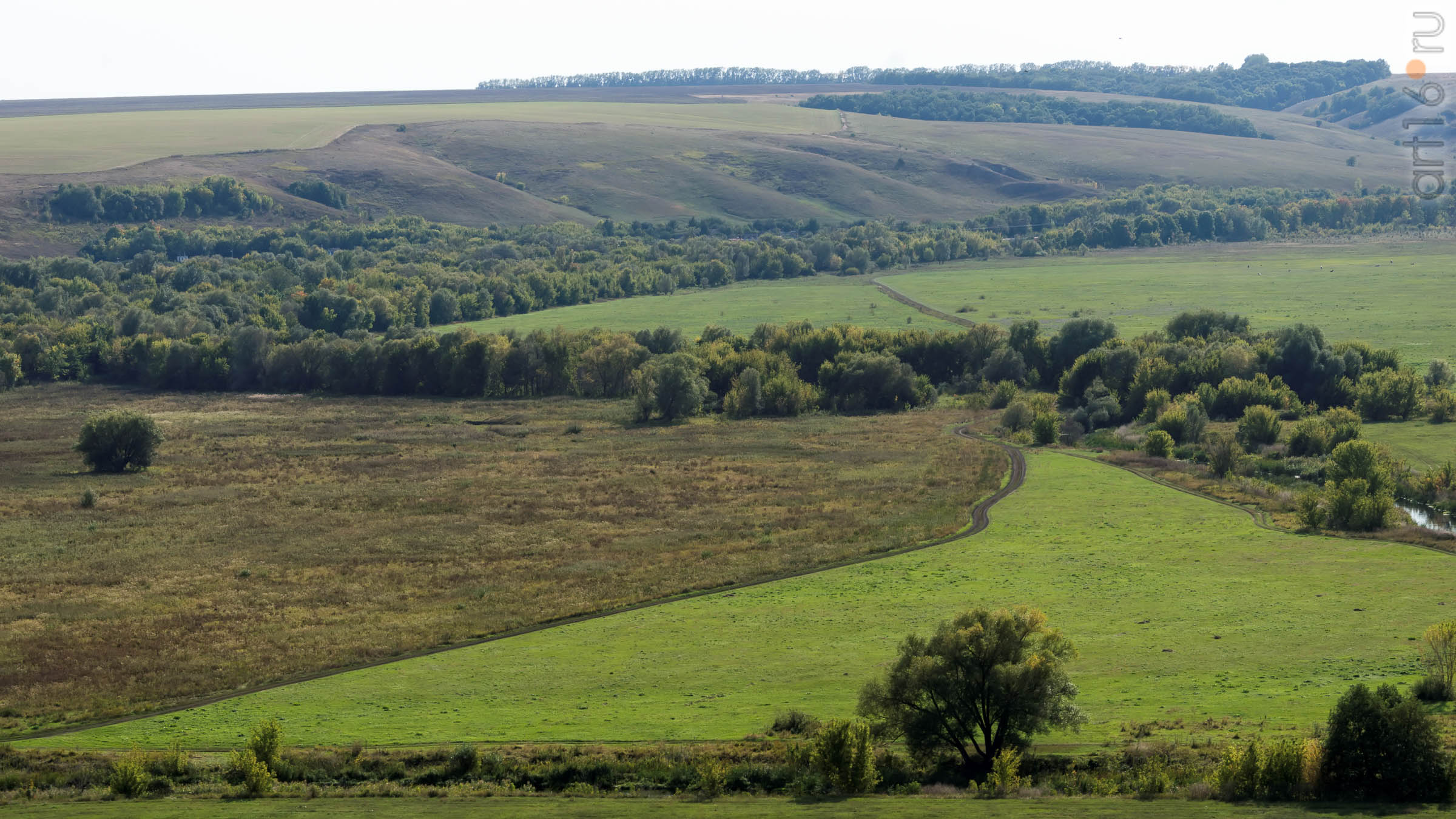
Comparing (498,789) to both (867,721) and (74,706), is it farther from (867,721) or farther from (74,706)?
(74,706)

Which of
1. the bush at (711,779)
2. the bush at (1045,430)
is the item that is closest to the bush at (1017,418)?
the bush at (1045,430)

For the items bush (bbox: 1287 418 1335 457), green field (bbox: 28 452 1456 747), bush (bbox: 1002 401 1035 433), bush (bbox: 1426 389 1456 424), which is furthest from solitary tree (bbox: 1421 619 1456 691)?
bush (bbox: 1426 389 1456 424)

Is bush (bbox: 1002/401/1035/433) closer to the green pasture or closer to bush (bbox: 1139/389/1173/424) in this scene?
bush (bbox: 1139/389/1173/424)

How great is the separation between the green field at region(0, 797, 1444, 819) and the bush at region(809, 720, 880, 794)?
124 cm

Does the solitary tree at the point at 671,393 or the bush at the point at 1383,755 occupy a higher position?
the bush at the point at 1383,755

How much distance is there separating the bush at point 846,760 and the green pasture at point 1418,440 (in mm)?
70519

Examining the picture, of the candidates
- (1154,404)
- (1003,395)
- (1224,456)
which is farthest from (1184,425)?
(1003,395)

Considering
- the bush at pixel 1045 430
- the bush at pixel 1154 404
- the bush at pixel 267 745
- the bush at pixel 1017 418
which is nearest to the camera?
the bush at pixel 267 745

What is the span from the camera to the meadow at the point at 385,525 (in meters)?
64.0

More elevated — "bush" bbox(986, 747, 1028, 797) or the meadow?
"bush" bbox(986, 747, 1028, 797)

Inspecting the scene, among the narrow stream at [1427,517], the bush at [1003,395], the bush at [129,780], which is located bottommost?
the narrow stream at [1427,517]

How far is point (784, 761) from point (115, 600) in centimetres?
4427

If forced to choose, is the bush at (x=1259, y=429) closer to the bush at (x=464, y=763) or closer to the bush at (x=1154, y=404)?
the bush at (x=1154, y=404)

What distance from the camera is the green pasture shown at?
100312mm
